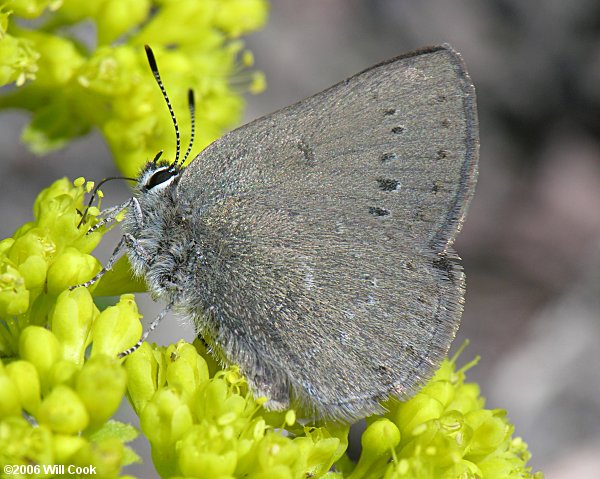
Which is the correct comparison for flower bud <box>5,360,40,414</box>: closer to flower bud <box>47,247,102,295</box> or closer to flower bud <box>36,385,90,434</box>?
flower bud <box>36,385,90,434</box>

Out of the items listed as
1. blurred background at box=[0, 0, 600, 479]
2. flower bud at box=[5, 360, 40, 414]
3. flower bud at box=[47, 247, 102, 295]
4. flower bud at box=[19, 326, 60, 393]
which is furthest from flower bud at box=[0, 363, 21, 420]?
blurred background at box=[0, 0, 600, 479]

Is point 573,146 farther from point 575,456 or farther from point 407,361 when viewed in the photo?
point 407,361

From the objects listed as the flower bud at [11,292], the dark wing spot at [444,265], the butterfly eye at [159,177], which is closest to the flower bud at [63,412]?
the flower bud at [11,292]

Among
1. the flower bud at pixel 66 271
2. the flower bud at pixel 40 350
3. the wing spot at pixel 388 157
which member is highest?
the wing spot at pixel 388 157

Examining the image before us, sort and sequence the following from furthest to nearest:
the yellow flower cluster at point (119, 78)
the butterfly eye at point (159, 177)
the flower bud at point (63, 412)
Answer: the yellow flower cluster at point (119, 78) < the butterfly eye at point (159, 177) < the flower bud at point (63, 412)

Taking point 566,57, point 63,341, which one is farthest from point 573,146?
point 63,341

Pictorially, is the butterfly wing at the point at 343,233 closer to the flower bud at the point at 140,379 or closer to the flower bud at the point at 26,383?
the flower bud at the point at 140,379
